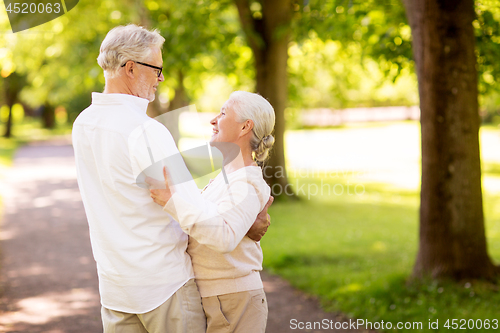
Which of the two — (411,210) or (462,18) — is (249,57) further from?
(462,18)

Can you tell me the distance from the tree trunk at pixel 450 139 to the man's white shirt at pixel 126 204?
4050mm

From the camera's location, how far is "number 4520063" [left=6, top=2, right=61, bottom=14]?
8.50m

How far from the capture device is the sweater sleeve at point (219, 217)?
206cm

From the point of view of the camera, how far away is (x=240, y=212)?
224cm

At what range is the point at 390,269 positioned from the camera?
7.12 m

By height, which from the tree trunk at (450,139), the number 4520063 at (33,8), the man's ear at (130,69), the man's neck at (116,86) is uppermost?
the number 4520063 at (33,8)

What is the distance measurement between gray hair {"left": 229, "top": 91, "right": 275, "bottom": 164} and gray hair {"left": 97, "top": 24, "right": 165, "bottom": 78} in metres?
0.50

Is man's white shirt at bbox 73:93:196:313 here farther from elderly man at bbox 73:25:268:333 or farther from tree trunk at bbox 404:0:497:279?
tree trunk at bbox 404:0:497:279

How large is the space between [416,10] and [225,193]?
13.8 feet

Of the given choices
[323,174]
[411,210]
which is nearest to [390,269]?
[411,210]

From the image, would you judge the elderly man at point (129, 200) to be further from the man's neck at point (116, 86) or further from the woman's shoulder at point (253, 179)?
the woman's shoulder at point (253, 179)

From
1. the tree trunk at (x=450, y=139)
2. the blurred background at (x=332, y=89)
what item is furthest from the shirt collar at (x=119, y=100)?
the tree trunk at (x=450, y=139)

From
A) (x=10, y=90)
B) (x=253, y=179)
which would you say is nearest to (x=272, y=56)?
(x=253, y=179)

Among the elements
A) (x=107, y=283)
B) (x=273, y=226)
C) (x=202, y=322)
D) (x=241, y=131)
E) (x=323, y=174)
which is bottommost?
(x=323, y=174)
